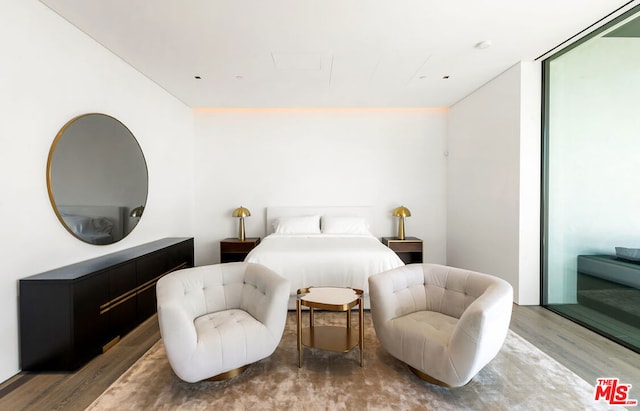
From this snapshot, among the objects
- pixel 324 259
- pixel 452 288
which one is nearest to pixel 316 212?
pixel 324 259

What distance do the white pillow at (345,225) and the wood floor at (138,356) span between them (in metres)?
2.37

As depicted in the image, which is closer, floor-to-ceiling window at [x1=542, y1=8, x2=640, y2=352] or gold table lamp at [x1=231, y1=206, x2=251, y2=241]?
floor-to-ceiling window at [x1=542, y1=8, x2=640, y2=352]

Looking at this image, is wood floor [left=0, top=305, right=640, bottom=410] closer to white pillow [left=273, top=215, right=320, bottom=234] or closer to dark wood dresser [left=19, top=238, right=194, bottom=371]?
dark wood dresser [left=19, top=238, right=194, bottom=371]

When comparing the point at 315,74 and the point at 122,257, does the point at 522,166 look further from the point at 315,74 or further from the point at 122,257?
the point at 122,257

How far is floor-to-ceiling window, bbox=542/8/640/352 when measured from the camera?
2.59m

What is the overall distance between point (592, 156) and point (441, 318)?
2.29 meters

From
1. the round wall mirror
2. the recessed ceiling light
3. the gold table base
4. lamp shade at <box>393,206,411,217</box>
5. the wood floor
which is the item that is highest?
the recessed ceiling light

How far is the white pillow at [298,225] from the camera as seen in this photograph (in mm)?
4875

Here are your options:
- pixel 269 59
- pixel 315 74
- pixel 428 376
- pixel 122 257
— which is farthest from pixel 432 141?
pixel 122 257

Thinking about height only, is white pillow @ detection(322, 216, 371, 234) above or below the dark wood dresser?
above

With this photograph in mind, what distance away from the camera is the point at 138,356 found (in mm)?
2459

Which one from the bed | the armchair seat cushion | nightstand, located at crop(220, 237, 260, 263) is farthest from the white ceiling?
the armchair seat cushion

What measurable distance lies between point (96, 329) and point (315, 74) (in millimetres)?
3380

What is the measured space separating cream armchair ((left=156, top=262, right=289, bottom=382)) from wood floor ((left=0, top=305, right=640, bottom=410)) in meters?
0.52
